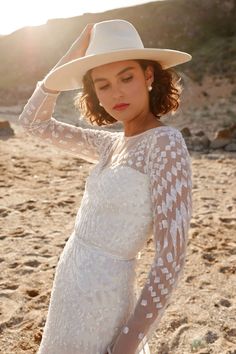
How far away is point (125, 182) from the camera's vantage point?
4.64ft

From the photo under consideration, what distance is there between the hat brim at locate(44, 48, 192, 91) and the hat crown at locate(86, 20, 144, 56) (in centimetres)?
4

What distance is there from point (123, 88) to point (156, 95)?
0.20 metres

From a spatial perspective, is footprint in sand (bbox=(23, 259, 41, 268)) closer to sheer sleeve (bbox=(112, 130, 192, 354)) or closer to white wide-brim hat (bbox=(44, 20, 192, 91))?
white wide-brim hat (bbox=(44, 20, 192, 91))

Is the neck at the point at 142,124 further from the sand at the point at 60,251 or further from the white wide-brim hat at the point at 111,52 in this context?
the sand at the point at 60,251

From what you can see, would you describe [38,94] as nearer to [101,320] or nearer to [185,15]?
[101,320]

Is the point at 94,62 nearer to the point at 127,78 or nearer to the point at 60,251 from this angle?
the point at 127,78

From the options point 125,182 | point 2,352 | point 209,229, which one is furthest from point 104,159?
point 209,229

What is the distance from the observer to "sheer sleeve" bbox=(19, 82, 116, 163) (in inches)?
74.8

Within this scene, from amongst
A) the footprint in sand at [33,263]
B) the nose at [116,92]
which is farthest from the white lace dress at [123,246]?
the footprint in sand at [33,263]

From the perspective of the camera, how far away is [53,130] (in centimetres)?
198

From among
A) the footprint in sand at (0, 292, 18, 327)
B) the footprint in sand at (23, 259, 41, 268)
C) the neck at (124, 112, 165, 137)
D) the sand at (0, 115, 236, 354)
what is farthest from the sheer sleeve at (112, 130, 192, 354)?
the footprint in sand at (23, 259, 41, 268)

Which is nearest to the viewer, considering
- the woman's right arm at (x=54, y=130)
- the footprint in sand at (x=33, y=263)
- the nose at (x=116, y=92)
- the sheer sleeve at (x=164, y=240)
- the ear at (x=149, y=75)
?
the sheer sleeve at (x=164, y=240)

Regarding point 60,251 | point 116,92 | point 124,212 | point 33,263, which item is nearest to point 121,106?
point 116,92

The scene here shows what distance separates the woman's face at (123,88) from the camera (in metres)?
1.48
